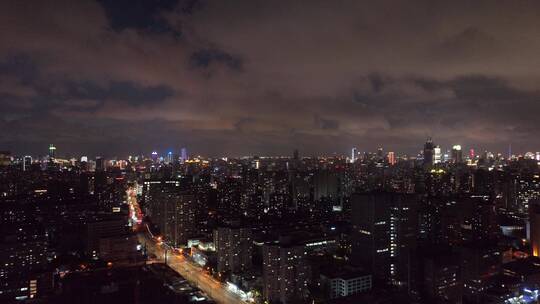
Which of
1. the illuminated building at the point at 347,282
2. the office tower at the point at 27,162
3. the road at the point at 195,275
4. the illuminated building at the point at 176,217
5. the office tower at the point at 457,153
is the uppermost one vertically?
the office tower at the point at 457,153

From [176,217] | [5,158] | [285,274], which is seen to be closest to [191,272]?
[285,274]

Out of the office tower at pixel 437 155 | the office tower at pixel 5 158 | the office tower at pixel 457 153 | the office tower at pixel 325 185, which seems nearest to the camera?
the office tower at pixel 325 185

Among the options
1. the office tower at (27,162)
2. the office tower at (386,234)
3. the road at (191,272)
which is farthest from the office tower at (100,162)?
the office tower at (386,234)

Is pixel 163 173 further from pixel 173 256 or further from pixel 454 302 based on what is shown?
Answer: pixel 454 302

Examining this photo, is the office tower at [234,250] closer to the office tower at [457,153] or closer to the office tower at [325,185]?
the office tower at [325,185]

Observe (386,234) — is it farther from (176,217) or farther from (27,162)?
(27,162)

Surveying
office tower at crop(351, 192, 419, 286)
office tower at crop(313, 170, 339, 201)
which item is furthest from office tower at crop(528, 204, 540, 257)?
office tower at crop(313, 170, 339, 201)
